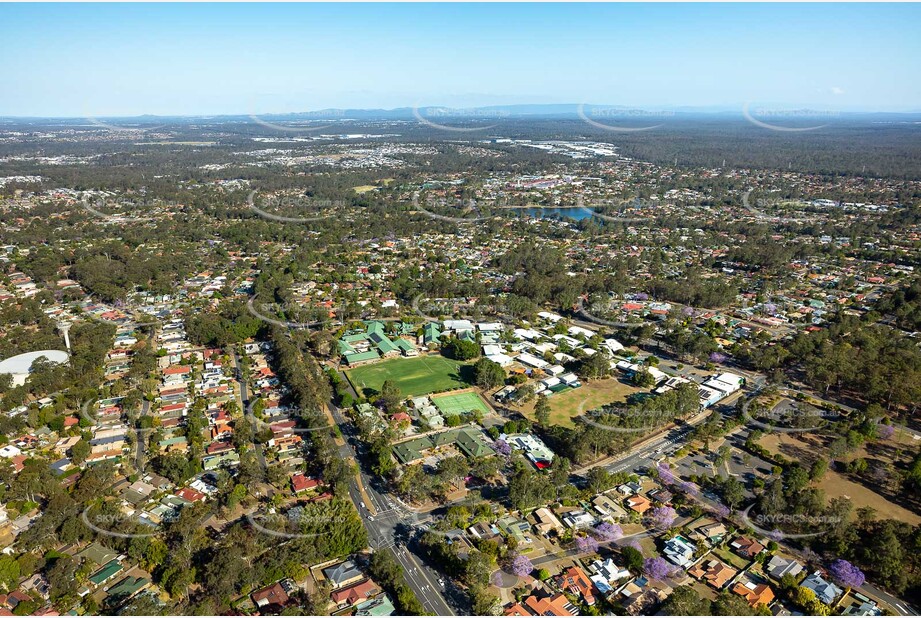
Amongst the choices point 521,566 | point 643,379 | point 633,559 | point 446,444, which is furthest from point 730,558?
point 643,379

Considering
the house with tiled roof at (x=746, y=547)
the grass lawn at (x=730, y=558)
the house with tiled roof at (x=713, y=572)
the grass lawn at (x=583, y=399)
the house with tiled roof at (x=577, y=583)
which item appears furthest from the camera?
the grass lawn at (x=583, y=399)

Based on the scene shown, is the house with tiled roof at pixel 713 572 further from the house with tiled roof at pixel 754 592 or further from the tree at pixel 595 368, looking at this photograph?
the tree at pixel 595 368

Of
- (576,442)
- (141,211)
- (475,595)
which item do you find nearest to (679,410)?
(576,442)

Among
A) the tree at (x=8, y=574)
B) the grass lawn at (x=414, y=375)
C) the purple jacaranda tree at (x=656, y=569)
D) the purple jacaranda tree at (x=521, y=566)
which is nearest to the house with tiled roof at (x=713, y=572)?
the purple jacaranda tree at (x=656, y=569)

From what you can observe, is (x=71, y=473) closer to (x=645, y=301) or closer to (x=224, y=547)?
(x=224, y=547)

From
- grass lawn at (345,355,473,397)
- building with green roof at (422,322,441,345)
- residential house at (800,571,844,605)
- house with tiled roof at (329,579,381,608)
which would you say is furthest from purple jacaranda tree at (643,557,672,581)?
building with green roof at (422,322,441,345)

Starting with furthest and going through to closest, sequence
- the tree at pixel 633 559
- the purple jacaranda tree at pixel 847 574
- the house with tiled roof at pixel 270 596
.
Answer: the tree at pixel 633 559 → the purple jacaranda tree at pixel 847 574 → the house with tiled roof at pixel 270 596

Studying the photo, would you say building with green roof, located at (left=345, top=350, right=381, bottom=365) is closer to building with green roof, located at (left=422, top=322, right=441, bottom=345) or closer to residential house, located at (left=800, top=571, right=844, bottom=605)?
building with green roof, located at (left=422, top=322, right=441, bottom=345)
